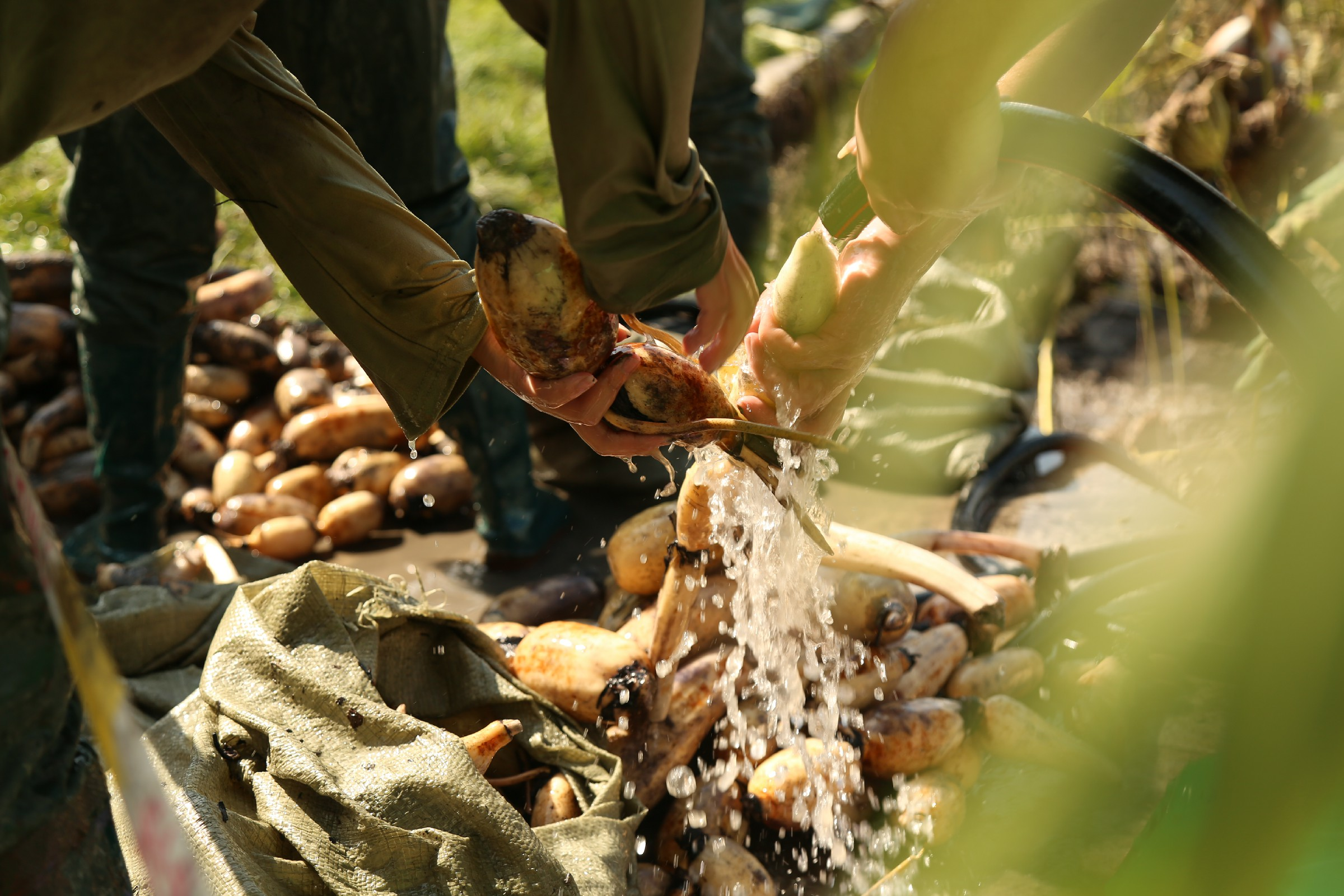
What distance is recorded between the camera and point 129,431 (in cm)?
303

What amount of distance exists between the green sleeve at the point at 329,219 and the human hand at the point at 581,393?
0.15 ft

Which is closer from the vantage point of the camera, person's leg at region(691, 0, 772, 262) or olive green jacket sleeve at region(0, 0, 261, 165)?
olive green jacket sleeve at region(0, 0, 261, 165)

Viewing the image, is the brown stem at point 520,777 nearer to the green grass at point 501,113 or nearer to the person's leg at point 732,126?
the person's leg at point 732,126

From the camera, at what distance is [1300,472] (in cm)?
49

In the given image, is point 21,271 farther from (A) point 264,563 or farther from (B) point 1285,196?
(B) point 1285,196

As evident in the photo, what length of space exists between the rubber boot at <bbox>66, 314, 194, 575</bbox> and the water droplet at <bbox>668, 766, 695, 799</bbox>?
80.7 inches

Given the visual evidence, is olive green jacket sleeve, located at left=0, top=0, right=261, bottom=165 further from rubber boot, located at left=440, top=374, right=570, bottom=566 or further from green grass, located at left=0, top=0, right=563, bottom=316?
green grass, located at left=0, top=0, right=563, bottom=316

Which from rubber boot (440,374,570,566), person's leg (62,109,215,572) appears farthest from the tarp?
person's leg (62,109,215,572)

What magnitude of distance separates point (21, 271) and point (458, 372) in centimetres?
295

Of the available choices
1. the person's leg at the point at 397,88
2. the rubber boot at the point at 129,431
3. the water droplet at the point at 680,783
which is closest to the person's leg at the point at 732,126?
the person's leg at the point at 397,88

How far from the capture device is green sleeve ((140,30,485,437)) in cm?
164

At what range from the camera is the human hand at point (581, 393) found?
1.63m

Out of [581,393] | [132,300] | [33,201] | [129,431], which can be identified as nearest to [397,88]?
[132,300]

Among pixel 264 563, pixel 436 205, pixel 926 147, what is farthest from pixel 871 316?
pixel 264 563
